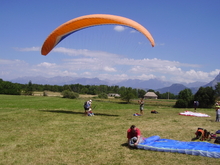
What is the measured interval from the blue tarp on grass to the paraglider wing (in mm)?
6713

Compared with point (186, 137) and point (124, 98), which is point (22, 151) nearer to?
point (186, 137)

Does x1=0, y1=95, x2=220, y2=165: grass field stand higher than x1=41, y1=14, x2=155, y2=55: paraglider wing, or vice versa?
x1=41, y1=14, x2=155, y2=55: paraglider wing

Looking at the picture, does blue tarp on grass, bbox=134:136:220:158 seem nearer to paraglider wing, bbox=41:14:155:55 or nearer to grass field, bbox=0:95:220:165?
grass field, bbox=0:95:220:165

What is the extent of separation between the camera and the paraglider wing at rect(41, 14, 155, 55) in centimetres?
1366

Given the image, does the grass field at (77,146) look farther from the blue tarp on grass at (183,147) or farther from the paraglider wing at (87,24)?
the paraglider wing at (87,24)

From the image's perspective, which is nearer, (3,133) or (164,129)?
(3,133)

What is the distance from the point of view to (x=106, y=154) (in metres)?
7.81

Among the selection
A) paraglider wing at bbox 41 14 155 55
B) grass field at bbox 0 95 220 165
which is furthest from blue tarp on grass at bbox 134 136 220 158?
paraglider wing at bbox 41 14 155 55

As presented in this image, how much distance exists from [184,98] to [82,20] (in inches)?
1179

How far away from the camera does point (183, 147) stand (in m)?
7.87

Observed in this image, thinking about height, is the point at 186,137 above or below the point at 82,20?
below

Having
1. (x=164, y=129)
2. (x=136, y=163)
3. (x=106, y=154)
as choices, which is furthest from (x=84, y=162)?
(x=164, y=129)

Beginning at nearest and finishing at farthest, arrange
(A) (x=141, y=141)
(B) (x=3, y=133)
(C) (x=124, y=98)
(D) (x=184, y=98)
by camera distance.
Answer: (A) (x=141, y=141) < (B) (x=3, y=133) < (D) (x=184, y=98) < (C) (x=124, y=98)

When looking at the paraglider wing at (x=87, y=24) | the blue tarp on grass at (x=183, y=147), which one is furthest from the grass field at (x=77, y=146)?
the paraglider wing at (x=87, y=24)
